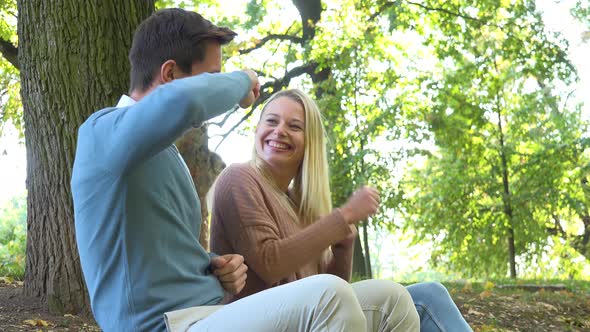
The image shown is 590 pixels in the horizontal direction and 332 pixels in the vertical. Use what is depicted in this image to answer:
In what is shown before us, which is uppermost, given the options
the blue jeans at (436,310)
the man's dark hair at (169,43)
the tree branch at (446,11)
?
the tree branch at (446,11)

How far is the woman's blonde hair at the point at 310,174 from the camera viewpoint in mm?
3414

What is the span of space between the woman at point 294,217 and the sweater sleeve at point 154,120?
0.82m

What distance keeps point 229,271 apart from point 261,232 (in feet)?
1.34

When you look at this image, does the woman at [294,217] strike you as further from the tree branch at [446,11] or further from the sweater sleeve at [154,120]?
the tree branch at [446,11]

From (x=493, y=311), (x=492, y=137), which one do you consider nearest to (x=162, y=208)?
(x=493, y=311)

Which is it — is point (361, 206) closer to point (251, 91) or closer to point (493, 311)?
point (251, 91)

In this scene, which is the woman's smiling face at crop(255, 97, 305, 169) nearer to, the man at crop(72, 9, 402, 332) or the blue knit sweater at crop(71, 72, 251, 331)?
the man at crop(72, 9, 402, 332)

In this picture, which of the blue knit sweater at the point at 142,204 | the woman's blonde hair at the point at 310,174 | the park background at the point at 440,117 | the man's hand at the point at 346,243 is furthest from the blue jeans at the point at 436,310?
the park background at the point at 440,117

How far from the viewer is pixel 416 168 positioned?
2088cm

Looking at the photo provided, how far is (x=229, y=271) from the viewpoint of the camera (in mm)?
2635

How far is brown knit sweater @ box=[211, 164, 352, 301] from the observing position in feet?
9.74

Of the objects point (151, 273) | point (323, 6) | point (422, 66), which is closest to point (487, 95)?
point (422, 66)

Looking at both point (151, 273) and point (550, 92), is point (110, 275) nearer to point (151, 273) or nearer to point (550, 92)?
point (151, 273)

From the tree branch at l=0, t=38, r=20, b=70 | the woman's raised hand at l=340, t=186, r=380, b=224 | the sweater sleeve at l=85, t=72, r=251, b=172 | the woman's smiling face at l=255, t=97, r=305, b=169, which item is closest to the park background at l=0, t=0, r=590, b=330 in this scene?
the tree branch at l=0, t=38, r=20, b=70
